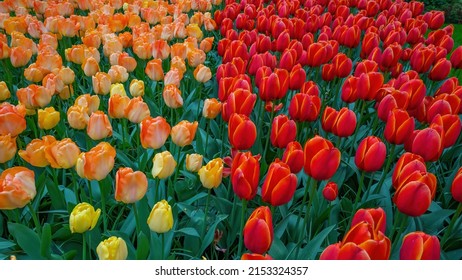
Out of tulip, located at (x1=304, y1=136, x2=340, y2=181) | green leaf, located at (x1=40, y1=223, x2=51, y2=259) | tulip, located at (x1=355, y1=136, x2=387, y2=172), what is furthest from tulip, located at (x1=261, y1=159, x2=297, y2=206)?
green leaf, located at (x1=40, y1=223, x2=51, y2=259)

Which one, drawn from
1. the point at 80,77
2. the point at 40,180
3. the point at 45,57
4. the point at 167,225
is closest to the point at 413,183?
the point at 167,225

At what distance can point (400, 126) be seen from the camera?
1996 millimetres

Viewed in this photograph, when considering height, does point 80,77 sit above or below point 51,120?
below

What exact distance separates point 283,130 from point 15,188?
102cm

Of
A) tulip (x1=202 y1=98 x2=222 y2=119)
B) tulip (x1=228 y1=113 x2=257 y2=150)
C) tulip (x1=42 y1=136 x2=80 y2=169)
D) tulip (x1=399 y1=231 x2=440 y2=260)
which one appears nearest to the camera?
tulip (x1=399 y1=231 x2=440 y2=260)

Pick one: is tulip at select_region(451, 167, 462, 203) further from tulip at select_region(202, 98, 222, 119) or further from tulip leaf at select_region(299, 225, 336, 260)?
tulip at select_region(202, 98, 222, 119)

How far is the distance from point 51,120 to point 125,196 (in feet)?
2.60

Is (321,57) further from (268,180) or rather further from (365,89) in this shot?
(268,180)

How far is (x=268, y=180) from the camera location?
1.61 m

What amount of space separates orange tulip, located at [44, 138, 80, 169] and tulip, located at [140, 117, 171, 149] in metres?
0.27

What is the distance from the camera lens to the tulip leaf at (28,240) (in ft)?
6.10

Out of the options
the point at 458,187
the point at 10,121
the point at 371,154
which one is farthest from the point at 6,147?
the point at 458,187

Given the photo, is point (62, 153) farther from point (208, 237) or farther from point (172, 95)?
point (172, 95)

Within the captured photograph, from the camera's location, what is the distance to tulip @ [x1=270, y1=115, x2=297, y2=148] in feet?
6.53
